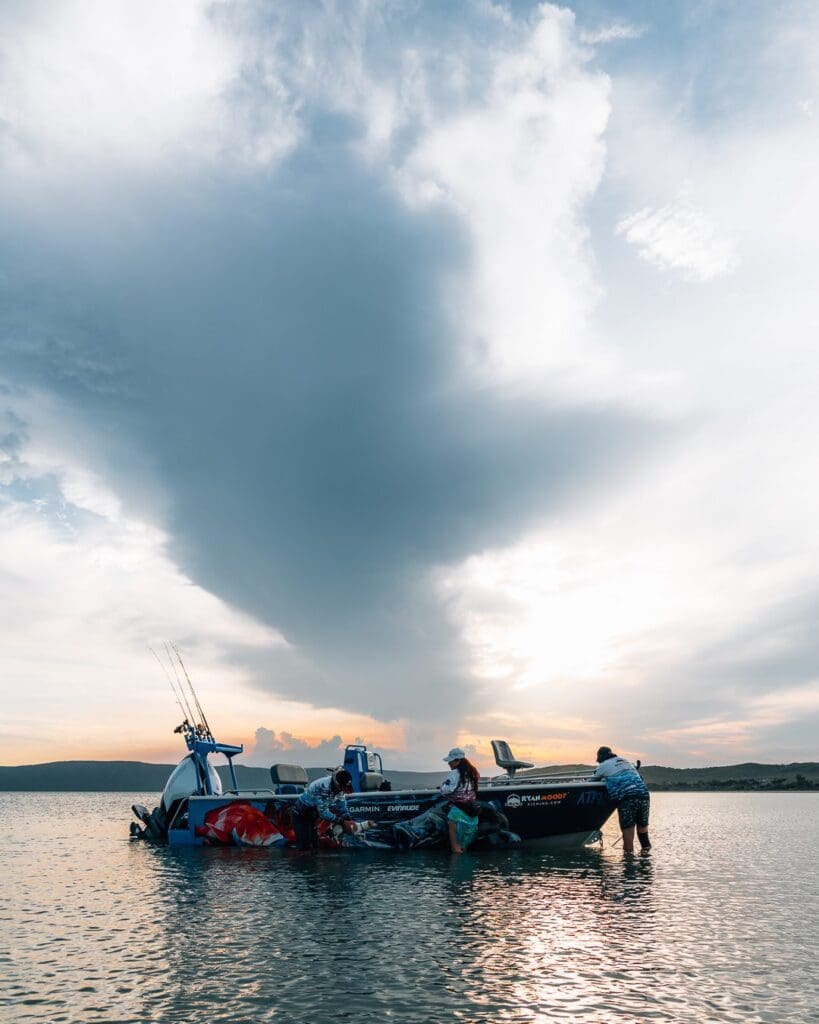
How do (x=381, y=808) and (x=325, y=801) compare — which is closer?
(x=325, y=801)

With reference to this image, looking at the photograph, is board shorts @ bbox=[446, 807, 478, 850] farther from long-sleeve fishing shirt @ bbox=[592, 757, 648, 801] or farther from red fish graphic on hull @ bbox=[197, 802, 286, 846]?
red fish graphic on hull @ bbox=[197, 802, 286, 846]

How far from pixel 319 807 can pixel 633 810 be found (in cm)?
925

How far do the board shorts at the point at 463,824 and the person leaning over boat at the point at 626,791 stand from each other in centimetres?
399

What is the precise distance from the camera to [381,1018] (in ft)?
24.4

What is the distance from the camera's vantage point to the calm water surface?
795cm

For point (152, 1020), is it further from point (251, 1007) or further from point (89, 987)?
point (89, 987)

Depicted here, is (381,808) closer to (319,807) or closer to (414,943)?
(319,807)

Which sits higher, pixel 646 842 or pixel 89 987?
pixel 646 842

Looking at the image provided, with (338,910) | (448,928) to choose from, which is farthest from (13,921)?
(448,928)

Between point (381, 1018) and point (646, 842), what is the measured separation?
59.3ft

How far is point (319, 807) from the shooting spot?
23.2 metres

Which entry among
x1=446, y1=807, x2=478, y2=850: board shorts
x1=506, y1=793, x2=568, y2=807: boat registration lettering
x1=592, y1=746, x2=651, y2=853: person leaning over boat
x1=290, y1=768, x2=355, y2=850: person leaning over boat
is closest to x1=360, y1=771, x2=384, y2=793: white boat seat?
x1=290, y1=768, x2=355, y2=850: person leaning over boat

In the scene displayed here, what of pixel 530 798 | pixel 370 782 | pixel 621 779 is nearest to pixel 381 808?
pixel 370 782

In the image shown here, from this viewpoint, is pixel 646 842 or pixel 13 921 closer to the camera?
pixel 13 921
